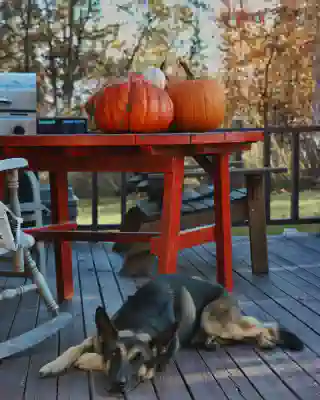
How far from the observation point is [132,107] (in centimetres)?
224

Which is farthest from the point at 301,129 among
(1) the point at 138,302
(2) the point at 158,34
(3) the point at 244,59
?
(1) the point at 138,302

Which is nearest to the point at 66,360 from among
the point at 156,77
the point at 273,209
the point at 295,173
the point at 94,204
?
the point at 156,77

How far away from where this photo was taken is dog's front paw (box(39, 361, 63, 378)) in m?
1.83

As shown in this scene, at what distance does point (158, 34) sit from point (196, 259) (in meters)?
1.96

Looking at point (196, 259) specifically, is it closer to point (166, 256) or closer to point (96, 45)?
point (166, 256)

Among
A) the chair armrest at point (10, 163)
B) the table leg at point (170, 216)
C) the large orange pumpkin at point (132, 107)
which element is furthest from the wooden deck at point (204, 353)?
the large orange pumpkin at point (132, 107)

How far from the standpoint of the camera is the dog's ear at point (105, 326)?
178cm

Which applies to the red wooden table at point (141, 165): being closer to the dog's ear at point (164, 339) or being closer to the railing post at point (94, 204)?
the dog's ear at point (164, 339)

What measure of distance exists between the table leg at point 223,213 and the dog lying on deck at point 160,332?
59 cm

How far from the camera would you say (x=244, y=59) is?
4.73 metres

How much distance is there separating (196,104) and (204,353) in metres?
1.03

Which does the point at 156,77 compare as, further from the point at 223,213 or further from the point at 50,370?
the point at 50,370

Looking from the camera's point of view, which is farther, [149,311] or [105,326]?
[149,311]

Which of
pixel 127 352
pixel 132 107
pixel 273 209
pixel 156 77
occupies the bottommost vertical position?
pixel 127 352
